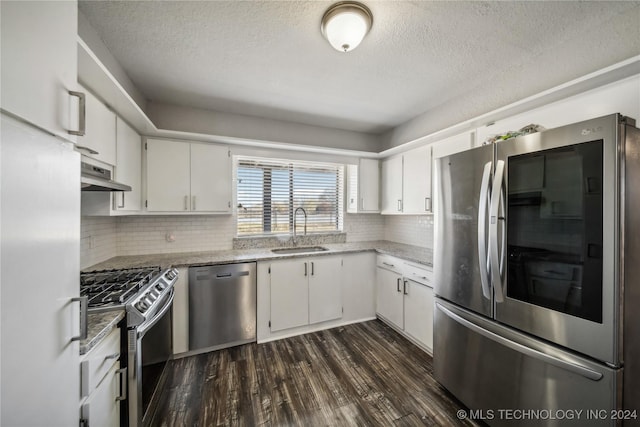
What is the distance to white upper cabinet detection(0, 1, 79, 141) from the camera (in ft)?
1.85

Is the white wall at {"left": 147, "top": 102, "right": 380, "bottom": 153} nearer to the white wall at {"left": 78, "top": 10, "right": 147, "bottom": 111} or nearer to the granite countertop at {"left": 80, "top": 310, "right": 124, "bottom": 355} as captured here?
the white wall at {"left": 78, "top": 10, "right": 147, "bottom": 111}

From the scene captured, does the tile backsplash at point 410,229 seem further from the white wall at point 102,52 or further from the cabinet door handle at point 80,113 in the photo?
the white wall at point 102,52

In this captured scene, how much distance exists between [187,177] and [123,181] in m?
0.60

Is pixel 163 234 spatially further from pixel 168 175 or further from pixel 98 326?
pixel 98 326

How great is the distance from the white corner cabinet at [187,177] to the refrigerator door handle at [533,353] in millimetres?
2477

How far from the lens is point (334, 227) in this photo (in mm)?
3631

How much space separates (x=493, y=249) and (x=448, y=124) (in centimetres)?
168

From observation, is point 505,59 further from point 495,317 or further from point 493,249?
point 495,317

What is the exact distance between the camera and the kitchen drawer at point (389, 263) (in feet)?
8.98

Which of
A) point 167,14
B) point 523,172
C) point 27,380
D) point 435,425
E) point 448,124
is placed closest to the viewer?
point 27,380

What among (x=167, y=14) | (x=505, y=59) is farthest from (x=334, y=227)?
(x=167, y=14)

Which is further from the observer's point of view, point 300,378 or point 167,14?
point 300,378

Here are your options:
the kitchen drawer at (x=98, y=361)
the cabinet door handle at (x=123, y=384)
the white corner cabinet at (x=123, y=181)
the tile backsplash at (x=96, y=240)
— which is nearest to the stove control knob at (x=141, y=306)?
the kitchen drawer at (x=98, y=361)

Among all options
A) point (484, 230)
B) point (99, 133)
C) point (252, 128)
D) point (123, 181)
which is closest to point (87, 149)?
point (99, 133)
